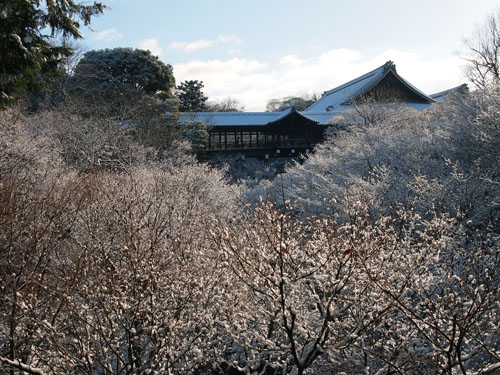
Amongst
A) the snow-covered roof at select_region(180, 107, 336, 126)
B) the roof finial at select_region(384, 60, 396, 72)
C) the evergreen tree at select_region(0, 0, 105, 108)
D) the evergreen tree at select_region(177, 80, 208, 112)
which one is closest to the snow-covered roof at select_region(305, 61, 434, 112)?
the roof finial at select_region(384, 60, 396, 72)

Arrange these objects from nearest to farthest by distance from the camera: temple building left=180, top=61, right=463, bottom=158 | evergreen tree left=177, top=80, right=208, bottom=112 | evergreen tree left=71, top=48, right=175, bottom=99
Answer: evergreen tree left=71, top=48, right=175, bottom=99 → temple building left=180, top=61, right=463, bottom=158 → evergreen tree left=177, top=80, right=208, bottom=112

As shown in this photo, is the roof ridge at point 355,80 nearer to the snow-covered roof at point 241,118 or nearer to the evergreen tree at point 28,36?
the snow-covered roof at point 241,118

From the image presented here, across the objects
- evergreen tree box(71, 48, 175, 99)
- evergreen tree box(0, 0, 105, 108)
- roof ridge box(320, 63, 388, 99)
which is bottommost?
evergreen tree box(0, 0, 105, 108)

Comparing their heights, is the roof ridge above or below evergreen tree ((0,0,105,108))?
above

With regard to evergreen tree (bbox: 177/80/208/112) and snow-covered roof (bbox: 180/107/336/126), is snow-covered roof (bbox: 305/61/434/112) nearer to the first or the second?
snow-covered roof (bbox: 180/107/336/126)

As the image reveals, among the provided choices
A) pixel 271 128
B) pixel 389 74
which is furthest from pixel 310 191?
pixel 389 74

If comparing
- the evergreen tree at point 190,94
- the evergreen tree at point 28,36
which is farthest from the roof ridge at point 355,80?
the evergreen tree at point 28,36

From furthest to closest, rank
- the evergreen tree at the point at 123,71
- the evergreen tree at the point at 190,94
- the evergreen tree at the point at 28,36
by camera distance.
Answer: the evergreen tree at the point at 190,94, the evergreen tree at the point at 123,71, the evergreen tree at the point at 28,36

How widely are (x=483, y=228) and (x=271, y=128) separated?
20.3 metres

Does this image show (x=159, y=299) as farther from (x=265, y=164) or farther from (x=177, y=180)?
(x=265, y=164)

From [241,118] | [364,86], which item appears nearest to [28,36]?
[241,118]

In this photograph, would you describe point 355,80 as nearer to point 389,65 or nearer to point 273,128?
point 389,65


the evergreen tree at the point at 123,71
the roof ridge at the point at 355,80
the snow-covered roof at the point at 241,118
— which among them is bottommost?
the snow-covered roof at the point at 241,118

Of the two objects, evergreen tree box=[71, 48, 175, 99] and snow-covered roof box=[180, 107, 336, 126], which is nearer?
evergreen tree box=[71, 48, 175, 99]
